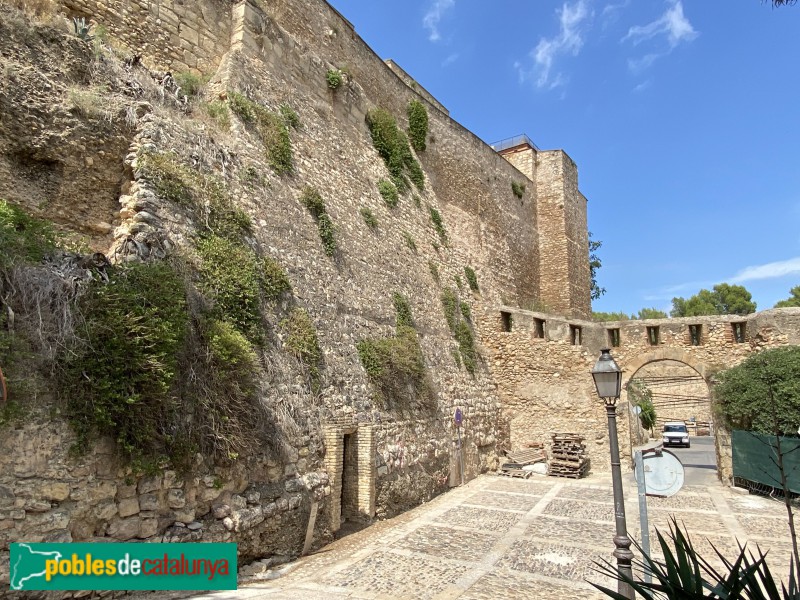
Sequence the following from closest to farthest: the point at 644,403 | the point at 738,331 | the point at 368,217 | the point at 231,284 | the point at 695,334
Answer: the point at 231,284 < the point at 368,217 < the point at 738,331 < the point at 695,334 < the point at 644,403

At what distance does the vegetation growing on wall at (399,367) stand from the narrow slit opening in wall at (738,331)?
10804 mm

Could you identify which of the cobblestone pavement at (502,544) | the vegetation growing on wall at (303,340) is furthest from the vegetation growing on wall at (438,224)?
the vegetation growing on wall at (303,340)

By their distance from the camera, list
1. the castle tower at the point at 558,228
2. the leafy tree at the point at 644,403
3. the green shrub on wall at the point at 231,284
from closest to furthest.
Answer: the green shrub on wall at the point at 231,284 < the castle tower at the point at 558,228 < the leafy tree at the point at 644,403

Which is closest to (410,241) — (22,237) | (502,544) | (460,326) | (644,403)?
(460,326)

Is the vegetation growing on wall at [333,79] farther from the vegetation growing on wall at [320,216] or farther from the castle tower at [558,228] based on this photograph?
the castle tower at [558,228]

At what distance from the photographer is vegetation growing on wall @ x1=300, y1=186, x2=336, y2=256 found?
39.1 ft

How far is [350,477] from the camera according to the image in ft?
35.0

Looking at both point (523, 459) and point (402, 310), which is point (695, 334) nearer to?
point (523, 459)

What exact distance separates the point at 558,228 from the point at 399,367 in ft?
57.5

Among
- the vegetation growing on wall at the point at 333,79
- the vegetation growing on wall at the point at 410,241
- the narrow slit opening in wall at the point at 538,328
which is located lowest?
the narrow slit opening in wall at the point at 538,328

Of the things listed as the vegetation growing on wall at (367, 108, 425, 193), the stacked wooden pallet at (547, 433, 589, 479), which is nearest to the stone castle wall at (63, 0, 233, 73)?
the vegetation growing on wall at (367, 108, 425, 193)

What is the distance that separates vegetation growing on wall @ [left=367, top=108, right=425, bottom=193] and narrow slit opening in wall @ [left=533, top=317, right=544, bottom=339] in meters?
6.57

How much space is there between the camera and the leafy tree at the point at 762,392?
42.6ft

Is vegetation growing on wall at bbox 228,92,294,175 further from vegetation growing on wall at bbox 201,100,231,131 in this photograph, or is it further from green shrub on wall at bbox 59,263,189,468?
green shrub on wall at bbox 59,263,189,468
